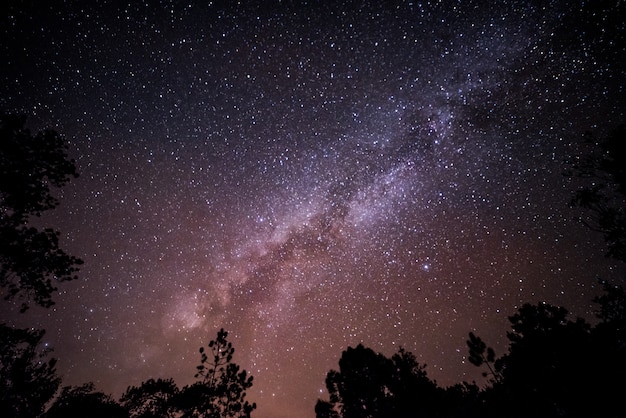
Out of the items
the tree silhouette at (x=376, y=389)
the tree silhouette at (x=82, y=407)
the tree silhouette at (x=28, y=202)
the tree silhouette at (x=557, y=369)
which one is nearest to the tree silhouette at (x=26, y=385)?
the tree silhouette at (x=82, y=407)

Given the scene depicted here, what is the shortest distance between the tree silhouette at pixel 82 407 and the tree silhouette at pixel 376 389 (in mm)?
20201

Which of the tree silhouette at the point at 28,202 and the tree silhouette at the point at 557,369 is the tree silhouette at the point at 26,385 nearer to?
the tree silhouette at the point at 28,202

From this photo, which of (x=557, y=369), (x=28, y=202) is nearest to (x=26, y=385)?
(x=28, y=202)

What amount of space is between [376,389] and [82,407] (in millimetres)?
26612

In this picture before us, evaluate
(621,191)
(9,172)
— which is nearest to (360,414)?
(621,191)

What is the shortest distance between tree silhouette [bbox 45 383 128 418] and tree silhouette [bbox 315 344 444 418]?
20.2m

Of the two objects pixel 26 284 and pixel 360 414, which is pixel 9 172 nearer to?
pixel 26 284

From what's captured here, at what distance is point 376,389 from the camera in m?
28.0

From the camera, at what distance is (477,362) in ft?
114

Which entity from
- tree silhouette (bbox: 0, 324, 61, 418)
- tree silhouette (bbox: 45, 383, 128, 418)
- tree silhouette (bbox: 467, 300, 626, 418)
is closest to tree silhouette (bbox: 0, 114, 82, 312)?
tree silhouette (bbox: 0, 324, 61, 418)

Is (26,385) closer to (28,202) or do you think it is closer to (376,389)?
(28,202)

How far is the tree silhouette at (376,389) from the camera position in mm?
27266

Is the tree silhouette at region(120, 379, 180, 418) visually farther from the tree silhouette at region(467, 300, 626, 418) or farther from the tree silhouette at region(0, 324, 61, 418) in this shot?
the tree silhouette at region(467, 300, 626, 418)

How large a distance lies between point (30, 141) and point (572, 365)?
35961 millimetres
